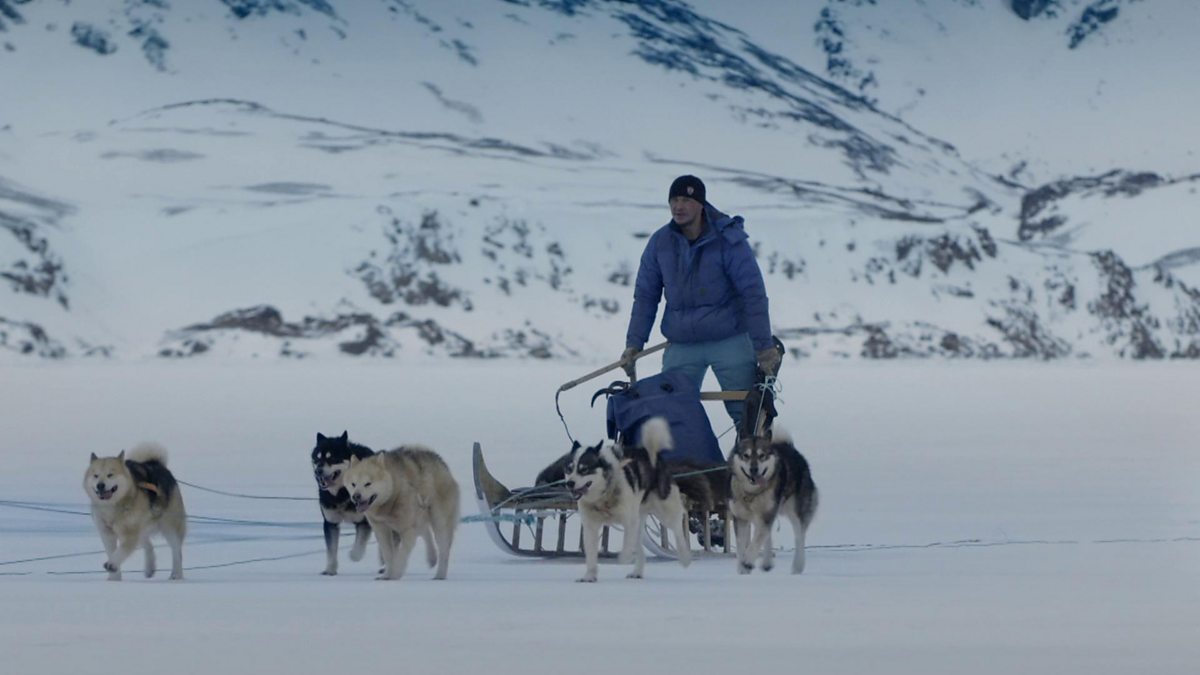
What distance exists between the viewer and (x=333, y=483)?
24.5 feet

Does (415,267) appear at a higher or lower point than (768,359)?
higher

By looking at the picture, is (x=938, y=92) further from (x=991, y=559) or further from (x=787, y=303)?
(x=991, y=559)

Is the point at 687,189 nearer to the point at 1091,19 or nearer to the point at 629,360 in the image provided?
the point at 629,360

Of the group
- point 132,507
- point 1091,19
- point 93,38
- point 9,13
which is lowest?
point 132,507

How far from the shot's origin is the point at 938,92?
116m

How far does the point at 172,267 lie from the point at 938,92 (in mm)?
72665

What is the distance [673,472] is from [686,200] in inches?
38.1

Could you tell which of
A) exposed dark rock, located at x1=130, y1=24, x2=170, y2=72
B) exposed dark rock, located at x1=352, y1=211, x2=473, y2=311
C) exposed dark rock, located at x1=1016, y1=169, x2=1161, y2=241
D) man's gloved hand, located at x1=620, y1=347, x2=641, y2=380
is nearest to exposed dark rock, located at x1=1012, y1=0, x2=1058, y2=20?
exposed dark rock, located at x1=1016, y1=169, x2=1161, y2=241

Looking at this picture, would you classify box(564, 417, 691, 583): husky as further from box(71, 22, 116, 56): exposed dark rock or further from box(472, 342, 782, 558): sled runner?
box(71, 22, 116, 56): exposed dark rock

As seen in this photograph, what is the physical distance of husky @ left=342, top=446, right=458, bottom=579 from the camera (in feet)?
23.6

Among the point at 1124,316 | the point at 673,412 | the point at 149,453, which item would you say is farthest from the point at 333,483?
the point at 1124,316

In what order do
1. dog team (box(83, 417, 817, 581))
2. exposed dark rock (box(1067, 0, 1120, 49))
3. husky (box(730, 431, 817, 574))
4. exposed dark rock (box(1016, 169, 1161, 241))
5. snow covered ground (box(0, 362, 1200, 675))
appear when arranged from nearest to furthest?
snow covered ground (box(0, 362, 1200, 675))
dog team (box(83, 417, 817, 581))
husky (box(730, 431, 817, 574))
exposed dark rock (box(1016, 169, 1161, 241))
exposed dark rock (box(1067, 0, 1120, 49))

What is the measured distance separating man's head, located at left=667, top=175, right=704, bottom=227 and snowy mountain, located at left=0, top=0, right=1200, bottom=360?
1272 inches

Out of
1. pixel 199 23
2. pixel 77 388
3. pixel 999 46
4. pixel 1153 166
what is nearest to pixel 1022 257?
pixel 77 388
